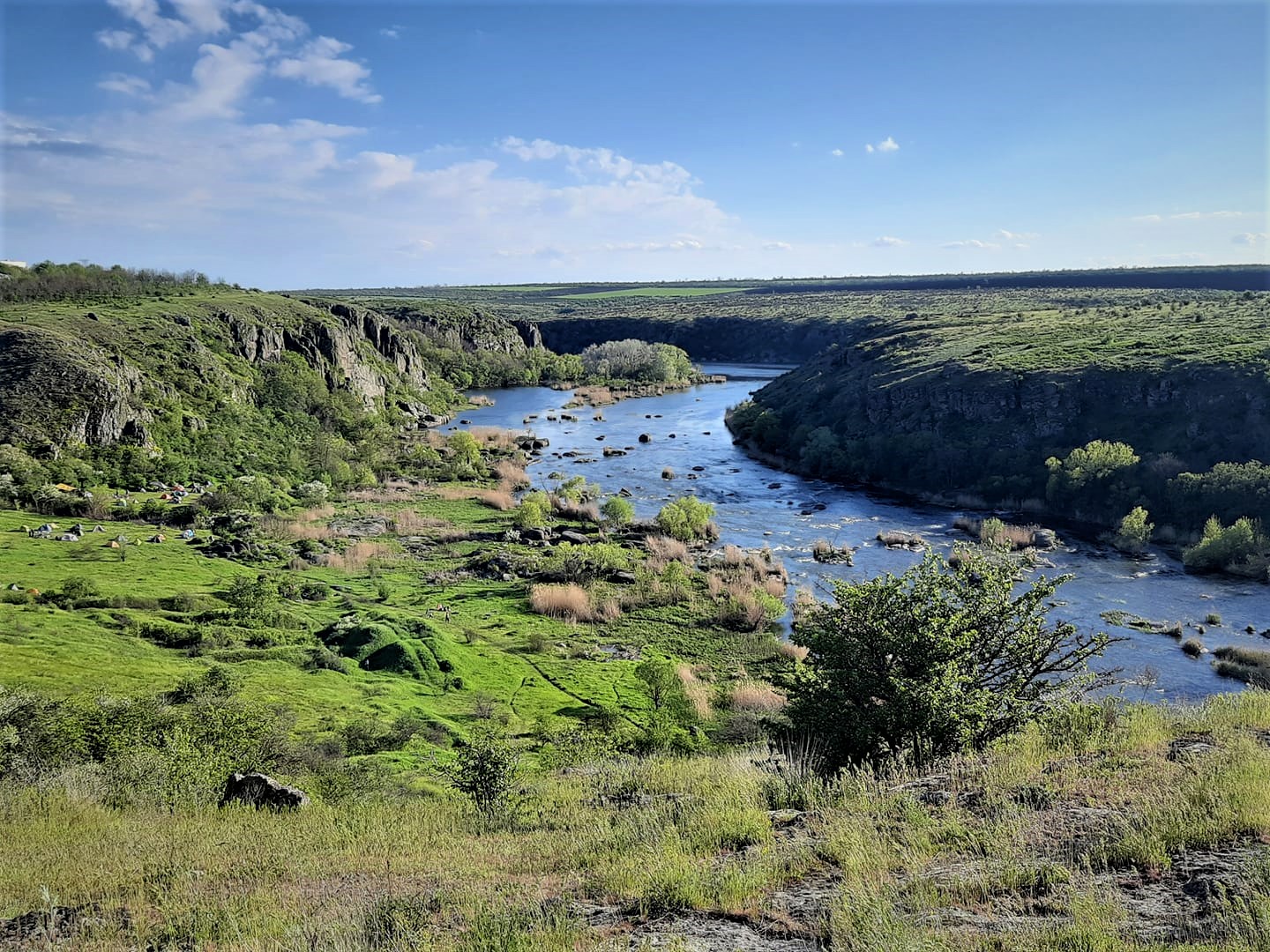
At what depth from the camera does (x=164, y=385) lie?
6806 cm

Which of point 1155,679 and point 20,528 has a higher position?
point 20,528

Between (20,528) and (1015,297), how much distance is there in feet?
610

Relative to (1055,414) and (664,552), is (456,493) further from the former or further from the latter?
(1055,414)

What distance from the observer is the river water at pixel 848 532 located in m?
32.0

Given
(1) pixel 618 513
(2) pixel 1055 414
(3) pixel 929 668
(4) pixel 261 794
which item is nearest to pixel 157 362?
(1) pixel 618 513

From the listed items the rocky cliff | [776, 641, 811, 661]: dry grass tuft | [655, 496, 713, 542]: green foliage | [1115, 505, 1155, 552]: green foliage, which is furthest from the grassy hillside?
the rocky cliff

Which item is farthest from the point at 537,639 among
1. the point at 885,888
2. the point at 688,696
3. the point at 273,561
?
the point at 885,888

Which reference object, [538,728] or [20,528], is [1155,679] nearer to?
[538,728]

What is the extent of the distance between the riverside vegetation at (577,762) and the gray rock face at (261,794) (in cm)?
48

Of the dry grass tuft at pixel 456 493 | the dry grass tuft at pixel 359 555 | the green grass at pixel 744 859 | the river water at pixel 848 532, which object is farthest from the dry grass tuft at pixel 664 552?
the green grass at pixel 744 859

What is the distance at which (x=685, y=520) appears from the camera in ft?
167

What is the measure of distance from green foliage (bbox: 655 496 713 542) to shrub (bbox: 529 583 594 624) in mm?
12793

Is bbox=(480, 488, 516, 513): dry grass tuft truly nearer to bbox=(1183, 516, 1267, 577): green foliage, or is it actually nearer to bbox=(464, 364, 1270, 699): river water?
bbox=(464, 364, 1270, 699): river water

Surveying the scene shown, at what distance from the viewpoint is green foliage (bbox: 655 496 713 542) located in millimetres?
50531
